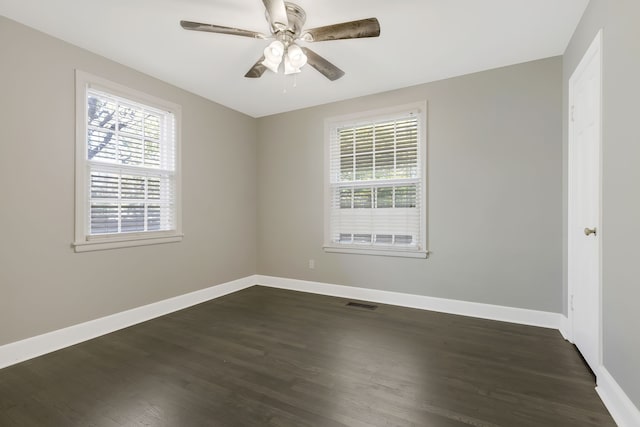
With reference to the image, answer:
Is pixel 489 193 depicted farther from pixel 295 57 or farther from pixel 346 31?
pixel 295 57

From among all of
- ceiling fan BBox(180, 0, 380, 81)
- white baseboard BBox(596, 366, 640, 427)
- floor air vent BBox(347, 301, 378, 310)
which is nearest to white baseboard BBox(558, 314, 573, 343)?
white baseboard BBox(596, 366, 640, 427)

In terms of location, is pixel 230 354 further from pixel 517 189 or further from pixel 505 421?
pixel 517 189

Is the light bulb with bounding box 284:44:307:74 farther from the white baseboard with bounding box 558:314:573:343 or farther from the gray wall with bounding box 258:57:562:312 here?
the white baseboard with bounding box 558:314:573:343

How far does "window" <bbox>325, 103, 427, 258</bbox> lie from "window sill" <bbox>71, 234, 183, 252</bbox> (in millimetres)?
2008

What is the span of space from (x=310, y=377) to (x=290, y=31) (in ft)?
8.15

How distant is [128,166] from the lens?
3033mm

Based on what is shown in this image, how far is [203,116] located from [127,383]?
10.1 feet

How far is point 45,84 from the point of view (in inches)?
96.7

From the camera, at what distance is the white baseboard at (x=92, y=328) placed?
7.44 feet

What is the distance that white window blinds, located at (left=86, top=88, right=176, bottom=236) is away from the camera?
280 centimetres

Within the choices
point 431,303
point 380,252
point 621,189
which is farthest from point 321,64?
point 431,303

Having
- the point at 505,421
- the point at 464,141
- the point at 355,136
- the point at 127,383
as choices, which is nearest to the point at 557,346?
the point at 505,421

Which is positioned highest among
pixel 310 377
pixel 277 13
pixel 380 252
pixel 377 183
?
pixel 277 13

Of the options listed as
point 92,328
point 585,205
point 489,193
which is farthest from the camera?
point 489,193
